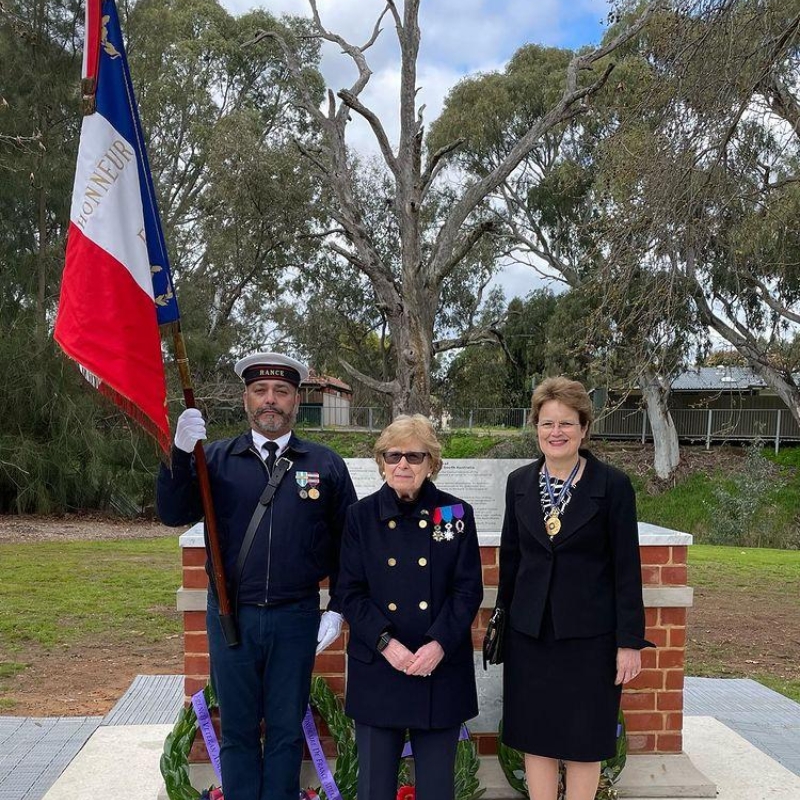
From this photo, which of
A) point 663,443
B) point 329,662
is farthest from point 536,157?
point 329,662

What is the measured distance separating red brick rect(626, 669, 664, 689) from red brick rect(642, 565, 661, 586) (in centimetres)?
43

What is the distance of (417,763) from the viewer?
2.90 meters

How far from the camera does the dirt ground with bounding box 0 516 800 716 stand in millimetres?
5402

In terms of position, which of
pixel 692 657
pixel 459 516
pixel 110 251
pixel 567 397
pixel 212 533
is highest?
pixel 110 251

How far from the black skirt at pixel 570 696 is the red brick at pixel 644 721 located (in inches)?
37.7

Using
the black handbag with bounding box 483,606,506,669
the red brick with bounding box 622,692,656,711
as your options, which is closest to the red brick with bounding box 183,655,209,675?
the black handbag with bounding box 483,606,506,669

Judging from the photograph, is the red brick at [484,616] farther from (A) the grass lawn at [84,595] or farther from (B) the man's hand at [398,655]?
(A) the grass lawn at [84,595]

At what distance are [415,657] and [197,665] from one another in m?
1.39

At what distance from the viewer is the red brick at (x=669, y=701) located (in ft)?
12.9

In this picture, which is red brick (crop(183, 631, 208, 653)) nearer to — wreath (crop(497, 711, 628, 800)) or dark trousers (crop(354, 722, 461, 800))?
dark trousers (crop(354, 722, 461, 800))

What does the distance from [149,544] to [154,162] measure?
54.5 ft

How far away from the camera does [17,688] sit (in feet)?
18.1

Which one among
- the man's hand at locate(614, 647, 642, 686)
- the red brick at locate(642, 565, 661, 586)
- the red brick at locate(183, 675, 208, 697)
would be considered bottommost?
the red brick at locate(183, 675, 208, 697)

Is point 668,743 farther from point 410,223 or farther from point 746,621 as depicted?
point 410,223
